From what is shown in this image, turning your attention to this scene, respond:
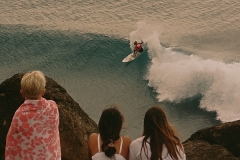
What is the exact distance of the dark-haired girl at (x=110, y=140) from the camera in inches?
190

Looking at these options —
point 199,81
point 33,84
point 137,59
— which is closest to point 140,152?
point 33,84

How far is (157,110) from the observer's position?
15.9 feet

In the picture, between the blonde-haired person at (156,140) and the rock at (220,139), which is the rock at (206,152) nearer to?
the rock at (220,139)

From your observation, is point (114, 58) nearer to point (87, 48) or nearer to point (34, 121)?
point (87, 48)

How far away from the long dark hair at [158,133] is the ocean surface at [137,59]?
1176cm

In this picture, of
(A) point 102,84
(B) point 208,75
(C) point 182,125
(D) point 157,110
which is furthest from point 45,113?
(B) point 208,75

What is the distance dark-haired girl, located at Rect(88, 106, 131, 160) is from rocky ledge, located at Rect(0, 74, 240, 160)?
1538mm

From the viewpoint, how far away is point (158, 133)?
16.0 ft

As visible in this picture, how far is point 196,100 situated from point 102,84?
4285mm

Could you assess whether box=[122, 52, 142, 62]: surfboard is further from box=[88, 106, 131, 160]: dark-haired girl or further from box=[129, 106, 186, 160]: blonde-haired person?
box=[129, 106, 186, 160]: blonde-haired person

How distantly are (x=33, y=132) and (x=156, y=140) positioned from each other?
1.30 metres

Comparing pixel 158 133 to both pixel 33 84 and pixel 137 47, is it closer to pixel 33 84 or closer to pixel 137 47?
pixel 33 84

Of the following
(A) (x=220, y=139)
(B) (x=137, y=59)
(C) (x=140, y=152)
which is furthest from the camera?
(B) (x=137, y=59)

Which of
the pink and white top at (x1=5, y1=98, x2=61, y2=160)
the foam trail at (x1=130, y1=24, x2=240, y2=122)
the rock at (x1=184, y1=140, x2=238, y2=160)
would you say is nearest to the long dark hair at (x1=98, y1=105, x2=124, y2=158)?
the pink and white top at (x1=5, y1=98, x2=61, y2=160)
